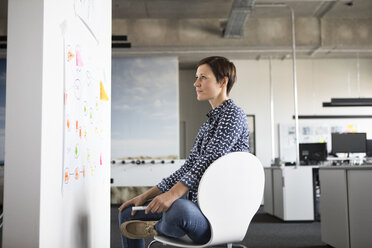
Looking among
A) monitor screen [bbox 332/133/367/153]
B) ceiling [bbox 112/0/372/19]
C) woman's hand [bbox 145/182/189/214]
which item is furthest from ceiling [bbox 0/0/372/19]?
woman's hand [bbox 145/182/189/214]

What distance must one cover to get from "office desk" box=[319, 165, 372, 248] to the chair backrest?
2.02 m

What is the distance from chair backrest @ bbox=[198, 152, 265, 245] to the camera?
4.85ft

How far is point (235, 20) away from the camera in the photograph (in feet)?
24.1

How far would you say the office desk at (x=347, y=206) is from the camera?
3.22 meters

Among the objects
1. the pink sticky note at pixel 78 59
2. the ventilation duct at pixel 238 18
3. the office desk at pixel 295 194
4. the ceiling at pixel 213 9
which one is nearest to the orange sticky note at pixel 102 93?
the pink sticky note at pixel 78 59

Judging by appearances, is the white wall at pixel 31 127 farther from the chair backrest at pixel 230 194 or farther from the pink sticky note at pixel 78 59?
the chair backrest at pixel 230 194

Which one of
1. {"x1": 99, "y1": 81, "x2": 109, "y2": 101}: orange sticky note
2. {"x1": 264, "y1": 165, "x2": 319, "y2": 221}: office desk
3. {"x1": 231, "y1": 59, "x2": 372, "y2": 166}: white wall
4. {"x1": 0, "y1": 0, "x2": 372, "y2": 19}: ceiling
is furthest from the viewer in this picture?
{"x1": 231, "y1": 59, "x2": 372, "y2": 166}: white wall

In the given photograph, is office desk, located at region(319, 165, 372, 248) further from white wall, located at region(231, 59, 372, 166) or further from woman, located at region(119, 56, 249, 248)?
white wall, located at region(231, 59, 372, 166)

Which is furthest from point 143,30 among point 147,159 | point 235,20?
point 147,159

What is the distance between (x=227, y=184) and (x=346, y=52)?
28.3ft

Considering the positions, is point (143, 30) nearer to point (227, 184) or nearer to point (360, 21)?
point (360, 21)

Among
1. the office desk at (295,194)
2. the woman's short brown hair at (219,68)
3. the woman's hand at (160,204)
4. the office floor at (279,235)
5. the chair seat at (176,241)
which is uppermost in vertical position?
the woman's short brown hair at (219,68)

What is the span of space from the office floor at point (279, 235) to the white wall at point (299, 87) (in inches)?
166

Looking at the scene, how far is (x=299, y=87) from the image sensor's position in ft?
32.6
